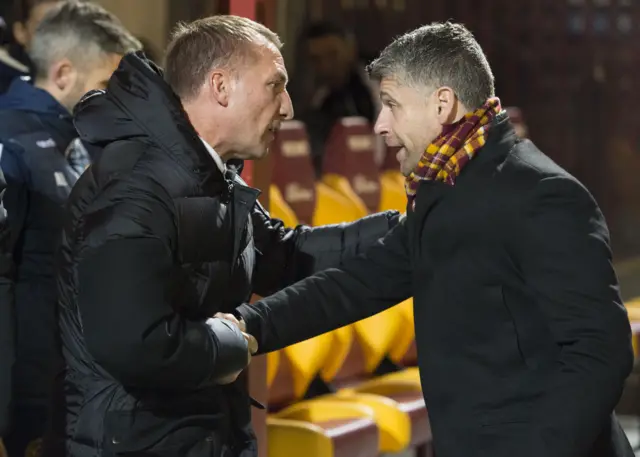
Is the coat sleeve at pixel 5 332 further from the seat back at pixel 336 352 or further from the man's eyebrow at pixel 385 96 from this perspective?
the seat back at pixel 336 352

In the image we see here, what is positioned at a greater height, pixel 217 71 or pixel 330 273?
pixel 217 71

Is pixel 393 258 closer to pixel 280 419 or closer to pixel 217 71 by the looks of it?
pixel 217 71

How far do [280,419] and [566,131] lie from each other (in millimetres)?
5425

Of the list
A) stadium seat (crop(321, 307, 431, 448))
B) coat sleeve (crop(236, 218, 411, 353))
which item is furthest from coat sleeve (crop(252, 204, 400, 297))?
stadium seat (crop(321, 307, 431, 448))

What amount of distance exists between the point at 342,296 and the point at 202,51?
572 millimetres

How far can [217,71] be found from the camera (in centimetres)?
235

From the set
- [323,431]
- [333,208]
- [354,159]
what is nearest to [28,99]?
[323,431]

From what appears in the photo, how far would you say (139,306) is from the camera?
2.09 m

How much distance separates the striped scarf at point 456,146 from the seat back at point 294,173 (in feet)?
6.83

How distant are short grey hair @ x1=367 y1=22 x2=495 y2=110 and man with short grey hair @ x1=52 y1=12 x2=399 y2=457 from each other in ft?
0.97

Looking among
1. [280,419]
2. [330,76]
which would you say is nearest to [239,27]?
[280,419]

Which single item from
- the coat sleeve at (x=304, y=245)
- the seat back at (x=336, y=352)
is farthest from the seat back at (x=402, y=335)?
the coat sleeve at (x=304, y=245)

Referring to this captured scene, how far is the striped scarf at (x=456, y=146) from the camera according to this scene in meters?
2.17

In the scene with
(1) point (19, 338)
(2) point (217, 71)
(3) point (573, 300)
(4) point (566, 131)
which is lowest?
(4) point (566, 131)
